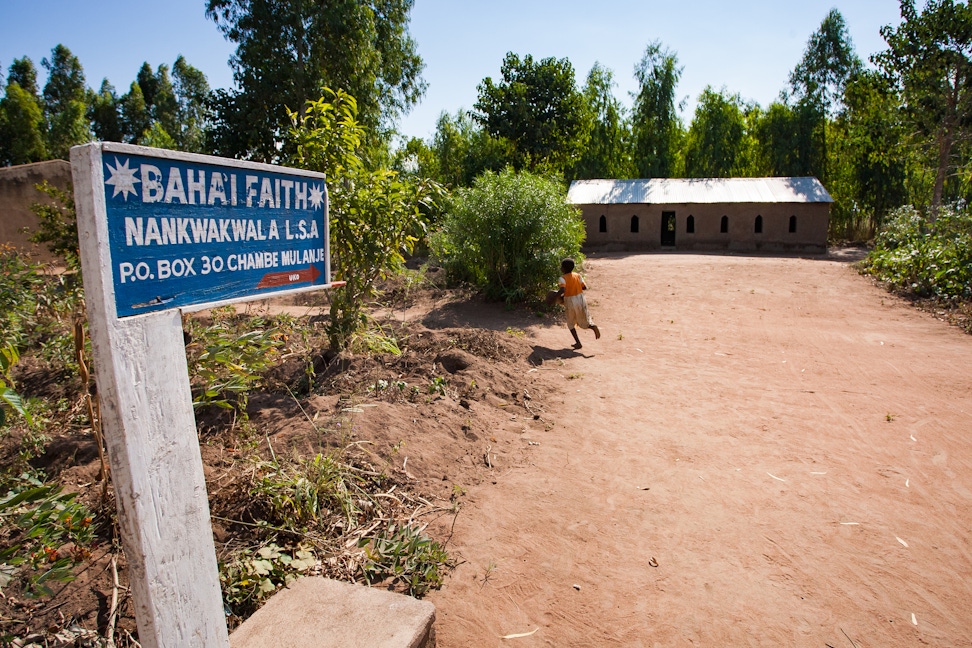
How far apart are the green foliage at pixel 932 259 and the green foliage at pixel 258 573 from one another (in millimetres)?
13012

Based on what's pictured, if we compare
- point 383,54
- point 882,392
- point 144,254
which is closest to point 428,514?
point 144,254

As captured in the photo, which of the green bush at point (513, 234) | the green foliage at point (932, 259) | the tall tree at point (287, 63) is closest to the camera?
the green bush at point (513, 234)

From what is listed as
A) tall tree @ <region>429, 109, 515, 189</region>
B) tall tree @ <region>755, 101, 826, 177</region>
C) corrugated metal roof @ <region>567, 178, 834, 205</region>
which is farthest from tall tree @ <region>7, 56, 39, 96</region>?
tall tree @ <region>755, 101, 826, 177</region>

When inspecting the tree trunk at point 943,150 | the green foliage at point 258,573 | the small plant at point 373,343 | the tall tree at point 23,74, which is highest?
the tall tree at point 23,74

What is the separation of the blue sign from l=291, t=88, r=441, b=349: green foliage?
326cm

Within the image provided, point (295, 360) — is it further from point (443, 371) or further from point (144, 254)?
point (144, 254)

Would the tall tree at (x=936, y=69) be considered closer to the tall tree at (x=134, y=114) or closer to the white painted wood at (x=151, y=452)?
the white painted wood at (x=151, y=452)

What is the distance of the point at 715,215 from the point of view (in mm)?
24234

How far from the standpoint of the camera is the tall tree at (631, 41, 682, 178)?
32.2m

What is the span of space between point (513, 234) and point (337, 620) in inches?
368

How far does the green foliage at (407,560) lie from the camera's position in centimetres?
320

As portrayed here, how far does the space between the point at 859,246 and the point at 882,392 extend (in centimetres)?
2359

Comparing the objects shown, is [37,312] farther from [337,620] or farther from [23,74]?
[23,74]

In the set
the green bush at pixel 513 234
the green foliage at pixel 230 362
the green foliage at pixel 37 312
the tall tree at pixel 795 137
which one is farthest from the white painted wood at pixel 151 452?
the tall tree at pixel 795 137
